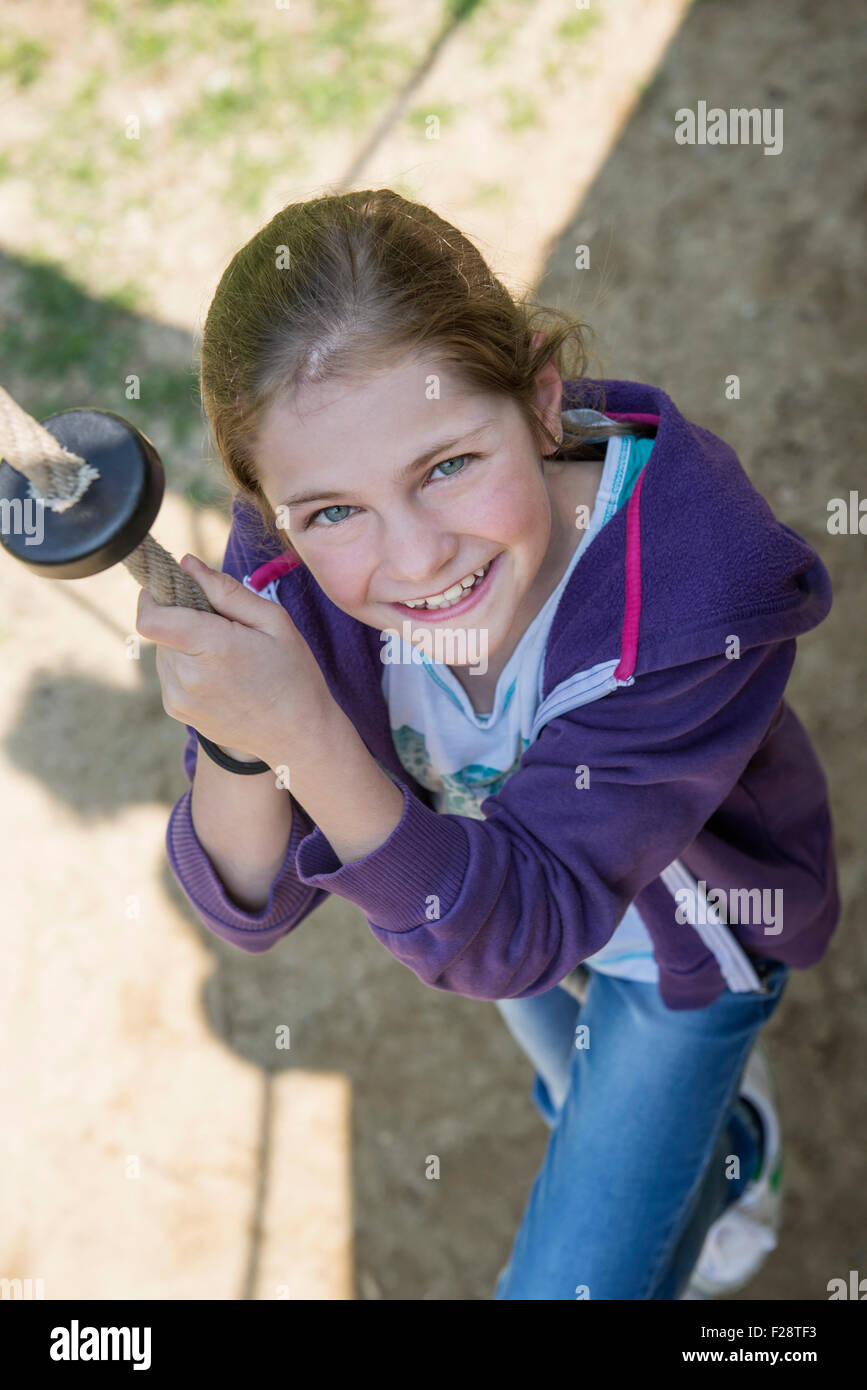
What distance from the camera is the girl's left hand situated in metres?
1.11

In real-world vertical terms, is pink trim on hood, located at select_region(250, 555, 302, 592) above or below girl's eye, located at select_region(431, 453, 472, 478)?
below

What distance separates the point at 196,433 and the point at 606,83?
4.87 feet

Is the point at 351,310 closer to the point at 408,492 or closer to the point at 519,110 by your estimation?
the point at 408,492

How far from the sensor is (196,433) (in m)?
3.13

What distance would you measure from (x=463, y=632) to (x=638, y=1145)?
2.72 ft

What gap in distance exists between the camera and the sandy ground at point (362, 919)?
8.00 feet

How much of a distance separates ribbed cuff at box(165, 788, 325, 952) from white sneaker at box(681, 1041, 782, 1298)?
90 centimetres

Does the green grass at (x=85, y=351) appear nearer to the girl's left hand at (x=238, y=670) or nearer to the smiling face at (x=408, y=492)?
the smiling face at (x=408, y=492)

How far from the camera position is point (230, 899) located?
155 centimetres

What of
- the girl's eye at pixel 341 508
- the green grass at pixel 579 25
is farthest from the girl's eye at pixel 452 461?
the green grass at pixel 579 25

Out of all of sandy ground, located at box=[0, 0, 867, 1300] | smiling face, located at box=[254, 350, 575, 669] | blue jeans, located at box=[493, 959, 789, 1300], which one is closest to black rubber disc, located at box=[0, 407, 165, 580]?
smiling face, located at box=[254, 350, 575, 669]

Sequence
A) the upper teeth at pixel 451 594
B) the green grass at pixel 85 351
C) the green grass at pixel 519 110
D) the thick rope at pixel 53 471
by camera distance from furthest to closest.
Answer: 1. the green grass at pixel 519 110
2. the green grass at pixel 85 351
3. the upper teeth at pixel 451 594
4. the thick rope at pixel 53 471

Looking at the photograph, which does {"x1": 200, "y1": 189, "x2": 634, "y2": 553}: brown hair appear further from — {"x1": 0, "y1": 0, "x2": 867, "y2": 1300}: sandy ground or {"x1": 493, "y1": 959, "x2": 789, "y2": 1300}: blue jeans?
{"x1": 0, "y1": 0, "x2": 867, "y2": 1300}: sandy ground

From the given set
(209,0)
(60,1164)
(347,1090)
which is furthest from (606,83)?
(60,1164)
